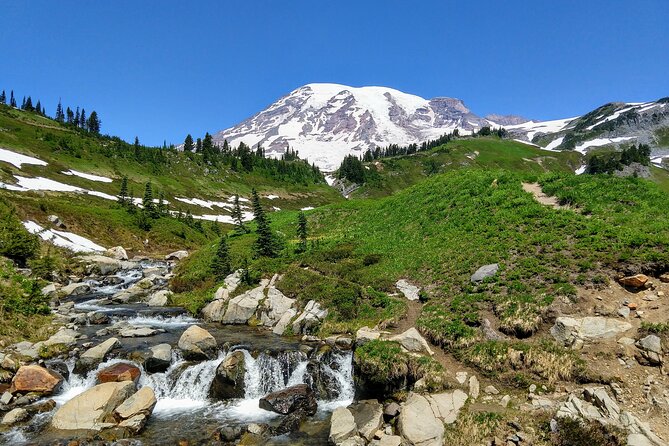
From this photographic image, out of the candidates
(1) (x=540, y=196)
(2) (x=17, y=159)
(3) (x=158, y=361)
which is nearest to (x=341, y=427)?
(3) (x=158, y=361)

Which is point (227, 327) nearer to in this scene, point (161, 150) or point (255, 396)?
point (255, 396)

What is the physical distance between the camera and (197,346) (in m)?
21.5

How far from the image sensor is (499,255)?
24.2 meters

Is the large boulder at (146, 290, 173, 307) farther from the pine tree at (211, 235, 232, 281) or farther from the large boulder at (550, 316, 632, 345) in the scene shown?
the large boulder at (550, 316, 632, 345)

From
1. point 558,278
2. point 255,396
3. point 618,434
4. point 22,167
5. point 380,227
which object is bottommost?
point 255,396

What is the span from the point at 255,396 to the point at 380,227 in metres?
25.3

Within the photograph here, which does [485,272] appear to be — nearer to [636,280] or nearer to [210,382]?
[636,280]

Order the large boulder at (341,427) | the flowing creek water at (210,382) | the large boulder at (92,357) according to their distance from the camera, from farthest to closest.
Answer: the large boulder at (92,357), the flowing creek water at (210,382), the large boulder at (341,427)

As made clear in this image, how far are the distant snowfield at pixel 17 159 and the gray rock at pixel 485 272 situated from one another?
414ft

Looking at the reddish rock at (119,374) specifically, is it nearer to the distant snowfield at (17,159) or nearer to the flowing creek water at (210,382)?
the flowing creek water at (210,382)

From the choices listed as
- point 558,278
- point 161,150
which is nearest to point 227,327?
point 558,278

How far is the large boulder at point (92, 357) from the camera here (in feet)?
64.2

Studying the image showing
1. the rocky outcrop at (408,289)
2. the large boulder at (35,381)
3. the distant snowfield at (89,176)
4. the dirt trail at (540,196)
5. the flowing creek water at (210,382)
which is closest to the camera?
the flowing creek water at (210,382)

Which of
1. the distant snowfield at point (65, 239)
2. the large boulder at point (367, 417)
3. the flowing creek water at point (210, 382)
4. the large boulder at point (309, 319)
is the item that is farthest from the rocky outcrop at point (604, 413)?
the distant snowfield at point (65, 239)
